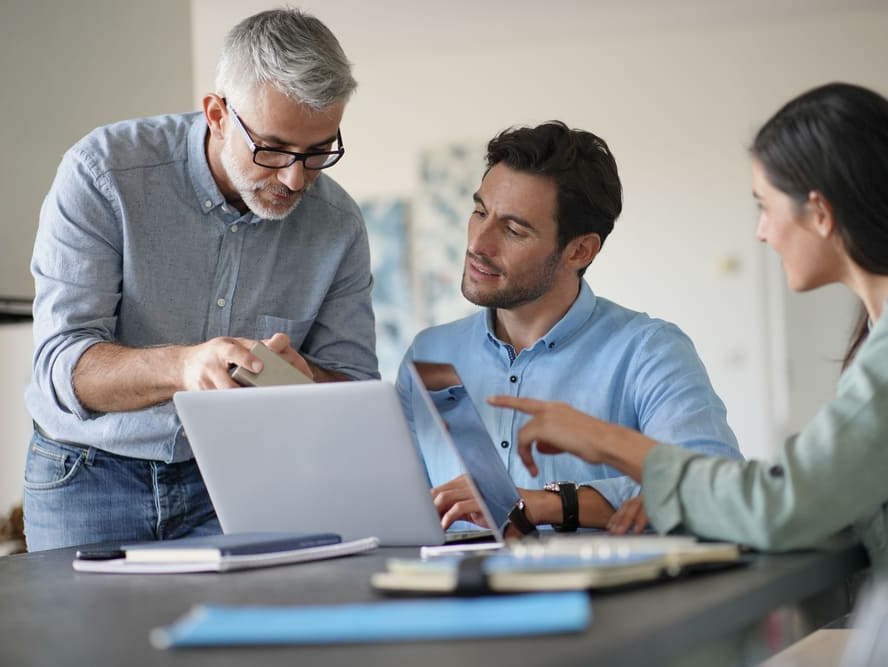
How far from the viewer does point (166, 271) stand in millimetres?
2061

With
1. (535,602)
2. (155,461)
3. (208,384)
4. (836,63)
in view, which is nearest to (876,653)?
(535,602)

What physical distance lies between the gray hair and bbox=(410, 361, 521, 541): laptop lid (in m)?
0.70

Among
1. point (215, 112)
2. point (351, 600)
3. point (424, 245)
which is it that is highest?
point (215, 112)

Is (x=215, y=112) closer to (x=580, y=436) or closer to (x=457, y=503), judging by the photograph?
(x=457, y=503)

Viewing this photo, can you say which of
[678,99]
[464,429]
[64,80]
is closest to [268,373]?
[464,429]

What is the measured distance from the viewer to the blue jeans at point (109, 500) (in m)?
1.97

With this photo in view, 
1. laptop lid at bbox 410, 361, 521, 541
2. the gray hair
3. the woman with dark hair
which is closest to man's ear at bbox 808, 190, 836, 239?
the woman with dark hair

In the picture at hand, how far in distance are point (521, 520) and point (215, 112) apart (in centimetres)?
97

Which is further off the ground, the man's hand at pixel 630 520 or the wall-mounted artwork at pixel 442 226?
the man's hand at pixel 630 520

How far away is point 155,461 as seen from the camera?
2006 mm

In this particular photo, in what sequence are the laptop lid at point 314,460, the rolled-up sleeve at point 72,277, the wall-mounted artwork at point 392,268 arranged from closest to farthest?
the laptop lid at point 314,460 → the rolled-up sleeve at point 72,277 → the wall-mounted artwork at point 392,268

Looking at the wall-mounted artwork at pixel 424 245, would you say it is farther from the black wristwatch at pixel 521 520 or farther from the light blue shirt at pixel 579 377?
the black wristwatch at pixel 521 520

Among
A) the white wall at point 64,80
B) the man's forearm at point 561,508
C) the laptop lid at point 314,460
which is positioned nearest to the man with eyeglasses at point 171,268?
the laptop lid at point 314,460

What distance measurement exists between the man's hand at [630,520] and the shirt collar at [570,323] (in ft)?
2.24
